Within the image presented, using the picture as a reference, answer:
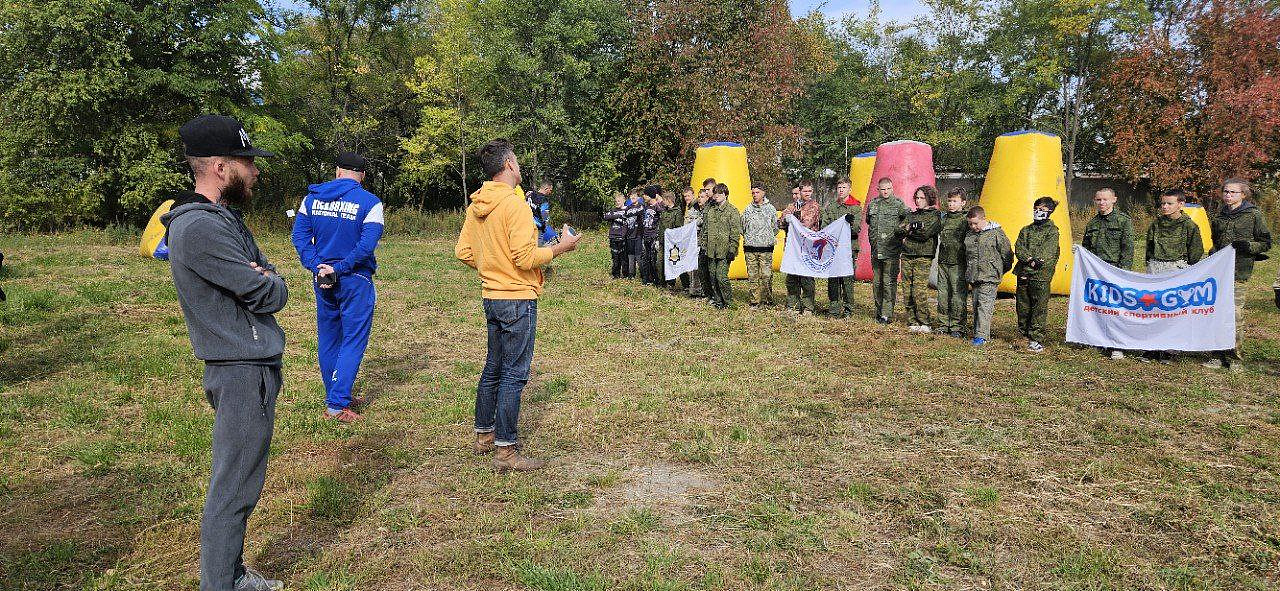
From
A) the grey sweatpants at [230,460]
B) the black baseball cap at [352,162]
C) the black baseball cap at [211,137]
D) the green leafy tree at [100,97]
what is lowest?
the grey sweatpants at [230,460]

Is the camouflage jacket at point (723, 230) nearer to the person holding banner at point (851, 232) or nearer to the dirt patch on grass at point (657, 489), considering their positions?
the person holding banner at point (851, 232)

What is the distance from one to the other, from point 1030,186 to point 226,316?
38.7ft

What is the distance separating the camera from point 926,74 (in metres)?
39.4

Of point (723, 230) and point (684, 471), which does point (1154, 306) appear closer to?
point (723, 230)

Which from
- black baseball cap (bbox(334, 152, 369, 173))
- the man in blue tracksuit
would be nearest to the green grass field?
the man in blue tracksuit

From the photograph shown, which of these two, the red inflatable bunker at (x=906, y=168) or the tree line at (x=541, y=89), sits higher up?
the tree line at (x=541, y=89)

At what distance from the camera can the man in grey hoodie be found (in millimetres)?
2697

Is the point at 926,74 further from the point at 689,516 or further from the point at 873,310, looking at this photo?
the point at 689,516

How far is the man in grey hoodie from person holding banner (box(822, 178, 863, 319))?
8.54 meters

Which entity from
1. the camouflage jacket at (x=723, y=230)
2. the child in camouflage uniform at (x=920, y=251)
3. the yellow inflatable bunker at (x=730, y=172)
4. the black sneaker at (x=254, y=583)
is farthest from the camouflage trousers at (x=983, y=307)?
the black sneaker at (x=254, y=583)

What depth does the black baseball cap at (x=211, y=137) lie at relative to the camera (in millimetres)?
2703

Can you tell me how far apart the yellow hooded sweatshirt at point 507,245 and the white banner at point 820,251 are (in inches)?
260

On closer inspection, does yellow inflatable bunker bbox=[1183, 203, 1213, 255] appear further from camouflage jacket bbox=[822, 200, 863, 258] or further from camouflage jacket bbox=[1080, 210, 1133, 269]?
camouflage jacket bbox=[822, 200, 863, 258]

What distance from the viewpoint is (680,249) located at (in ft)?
40.1
